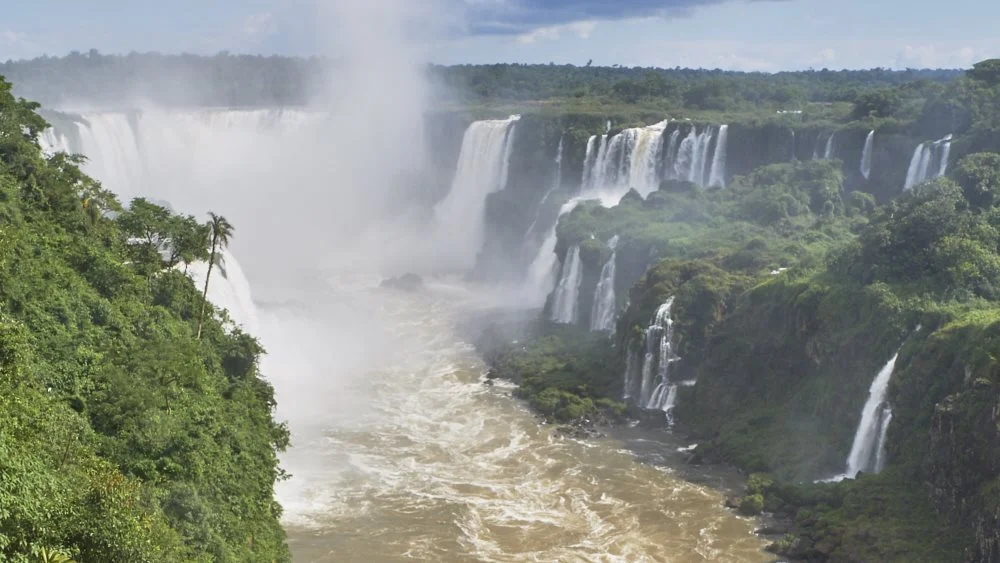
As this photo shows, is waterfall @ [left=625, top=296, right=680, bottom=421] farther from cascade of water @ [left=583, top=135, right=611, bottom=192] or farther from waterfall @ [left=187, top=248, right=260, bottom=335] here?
cascade of water @ [left=583, top=135, right=611, bottom=192]

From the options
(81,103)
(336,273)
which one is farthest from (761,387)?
(81,103)

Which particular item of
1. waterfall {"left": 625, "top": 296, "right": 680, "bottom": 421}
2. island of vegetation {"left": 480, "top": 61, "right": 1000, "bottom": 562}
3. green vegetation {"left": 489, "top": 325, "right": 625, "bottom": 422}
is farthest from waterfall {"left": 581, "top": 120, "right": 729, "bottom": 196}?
waterfall {"left": 625, "top": 296, "right": 680, "bottom": 421}

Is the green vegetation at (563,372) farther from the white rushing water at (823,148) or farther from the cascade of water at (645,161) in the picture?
the white rushing water at (823,148)

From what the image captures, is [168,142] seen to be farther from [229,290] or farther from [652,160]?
[229,290]

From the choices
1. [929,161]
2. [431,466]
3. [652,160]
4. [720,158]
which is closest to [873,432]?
[431,466]

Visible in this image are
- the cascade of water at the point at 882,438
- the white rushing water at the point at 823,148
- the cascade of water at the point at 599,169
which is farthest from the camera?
the cascade of water at the point at 599,169

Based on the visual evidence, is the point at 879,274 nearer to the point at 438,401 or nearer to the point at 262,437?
the point at 438,401

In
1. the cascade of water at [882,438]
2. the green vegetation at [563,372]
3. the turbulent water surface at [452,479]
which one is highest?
the cascade of water at [882,438]

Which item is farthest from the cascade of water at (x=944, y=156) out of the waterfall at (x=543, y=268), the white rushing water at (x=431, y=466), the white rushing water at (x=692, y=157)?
the white rushing water at (x=431, y=466)
